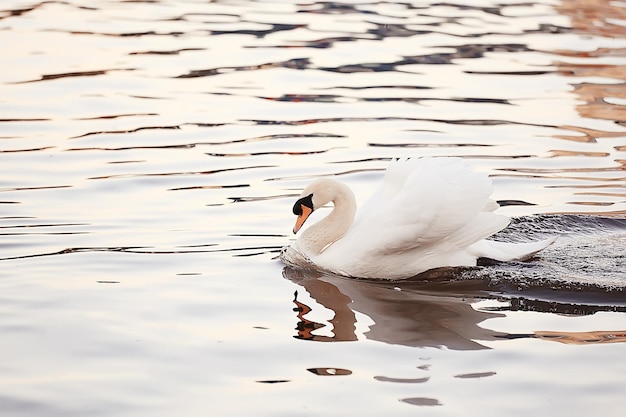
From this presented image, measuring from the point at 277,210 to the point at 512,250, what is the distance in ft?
7.74

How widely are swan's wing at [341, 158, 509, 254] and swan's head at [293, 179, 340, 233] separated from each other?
0.32 m

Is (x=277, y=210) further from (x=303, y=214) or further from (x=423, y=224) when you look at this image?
(x=423, y=224)

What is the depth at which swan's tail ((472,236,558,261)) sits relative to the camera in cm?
855

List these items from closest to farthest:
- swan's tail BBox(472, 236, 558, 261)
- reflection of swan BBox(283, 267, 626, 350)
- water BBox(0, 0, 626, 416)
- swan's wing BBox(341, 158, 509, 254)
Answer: water BBox(0, 0, 626, 416)
reflection of swan BBox(283, 267, 626, 350)
swan's wing BBox(341, 158, 509, 254)
swan's tail BBox(472, 236, 558, 261)

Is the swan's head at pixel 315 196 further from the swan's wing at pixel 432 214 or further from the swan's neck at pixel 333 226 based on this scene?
the swan's wing at pixel 432 214

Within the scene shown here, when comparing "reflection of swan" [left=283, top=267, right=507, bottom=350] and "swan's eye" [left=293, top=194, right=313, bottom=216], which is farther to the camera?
"swan's eye" [left=293, top=194, right=313, bottom=216]

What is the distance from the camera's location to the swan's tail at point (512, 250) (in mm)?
8547

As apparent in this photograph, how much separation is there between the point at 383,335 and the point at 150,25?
42.1 feet

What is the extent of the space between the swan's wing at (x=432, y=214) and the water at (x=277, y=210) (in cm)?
32

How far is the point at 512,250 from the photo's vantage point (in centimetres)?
859

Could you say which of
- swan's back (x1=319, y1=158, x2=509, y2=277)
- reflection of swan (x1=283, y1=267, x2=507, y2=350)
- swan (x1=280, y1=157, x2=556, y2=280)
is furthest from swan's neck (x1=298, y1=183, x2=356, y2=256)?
reflection of swan (x1=283, y1=267, x2=507, y2=350)

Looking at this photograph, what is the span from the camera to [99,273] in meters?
8.37

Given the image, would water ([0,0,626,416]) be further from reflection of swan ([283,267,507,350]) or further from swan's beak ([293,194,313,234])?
swan's beak ([293,194,313,234])

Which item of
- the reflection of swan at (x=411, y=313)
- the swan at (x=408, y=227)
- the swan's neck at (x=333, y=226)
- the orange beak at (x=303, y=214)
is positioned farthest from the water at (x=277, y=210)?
the orange beak at (x=303, y=214)
